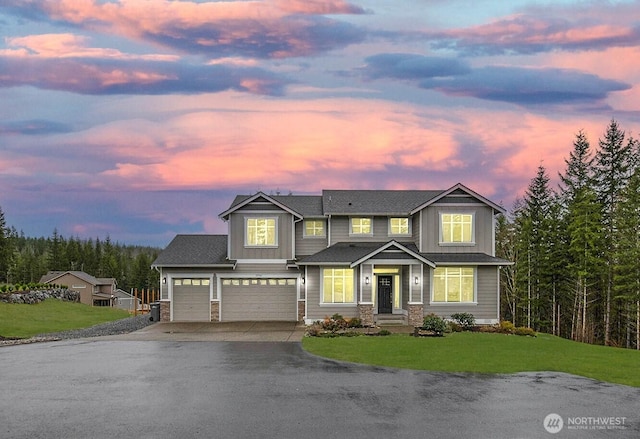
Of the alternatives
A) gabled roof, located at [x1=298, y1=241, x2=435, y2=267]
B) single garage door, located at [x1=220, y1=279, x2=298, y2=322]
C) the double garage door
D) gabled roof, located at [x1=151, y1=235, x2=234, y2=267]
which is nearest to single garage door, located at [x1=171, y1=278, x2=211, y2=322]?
the double garage door

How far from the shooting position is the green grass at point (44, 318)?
2653cm

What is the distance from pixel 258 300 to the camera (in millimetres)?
27938

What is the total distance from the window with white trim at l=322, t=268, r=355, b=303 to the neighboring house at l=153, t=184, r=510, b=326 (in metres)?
0.05

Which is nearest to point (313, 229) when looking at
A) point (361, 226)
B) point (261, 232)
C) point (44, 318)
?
point (361, 226)

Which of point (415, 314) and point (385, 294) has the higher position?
point (385, 294)

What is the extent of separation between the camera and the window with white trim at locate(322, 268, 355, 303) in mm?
26266

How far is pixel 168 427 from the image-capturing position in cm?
965

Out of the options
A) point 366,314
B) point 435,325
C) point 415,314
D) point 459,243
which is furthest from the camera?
point 459,243

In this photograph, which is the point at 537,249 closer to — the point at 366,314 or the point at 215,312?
the point at 366,314

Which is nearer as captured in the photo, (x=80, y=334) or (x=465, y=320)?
(x=80, y=334)

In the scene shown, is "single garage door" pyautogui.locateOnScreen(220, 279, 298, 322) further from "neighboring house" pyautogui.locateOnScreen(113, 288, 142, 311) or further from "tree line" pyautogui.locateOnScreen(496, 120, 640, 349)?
"neighboring house" pyautogui.locateOnScreen(113, 288, 142, 311)

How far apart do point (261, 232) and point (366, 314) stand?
7.50m

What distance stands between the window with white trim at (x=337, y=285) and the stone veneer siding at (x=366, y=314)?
138 cm

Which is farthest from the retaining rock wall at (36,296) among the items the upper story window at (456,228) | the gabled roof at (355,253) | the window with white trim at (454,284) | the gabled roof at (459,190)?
the upper story window at (456,228)
